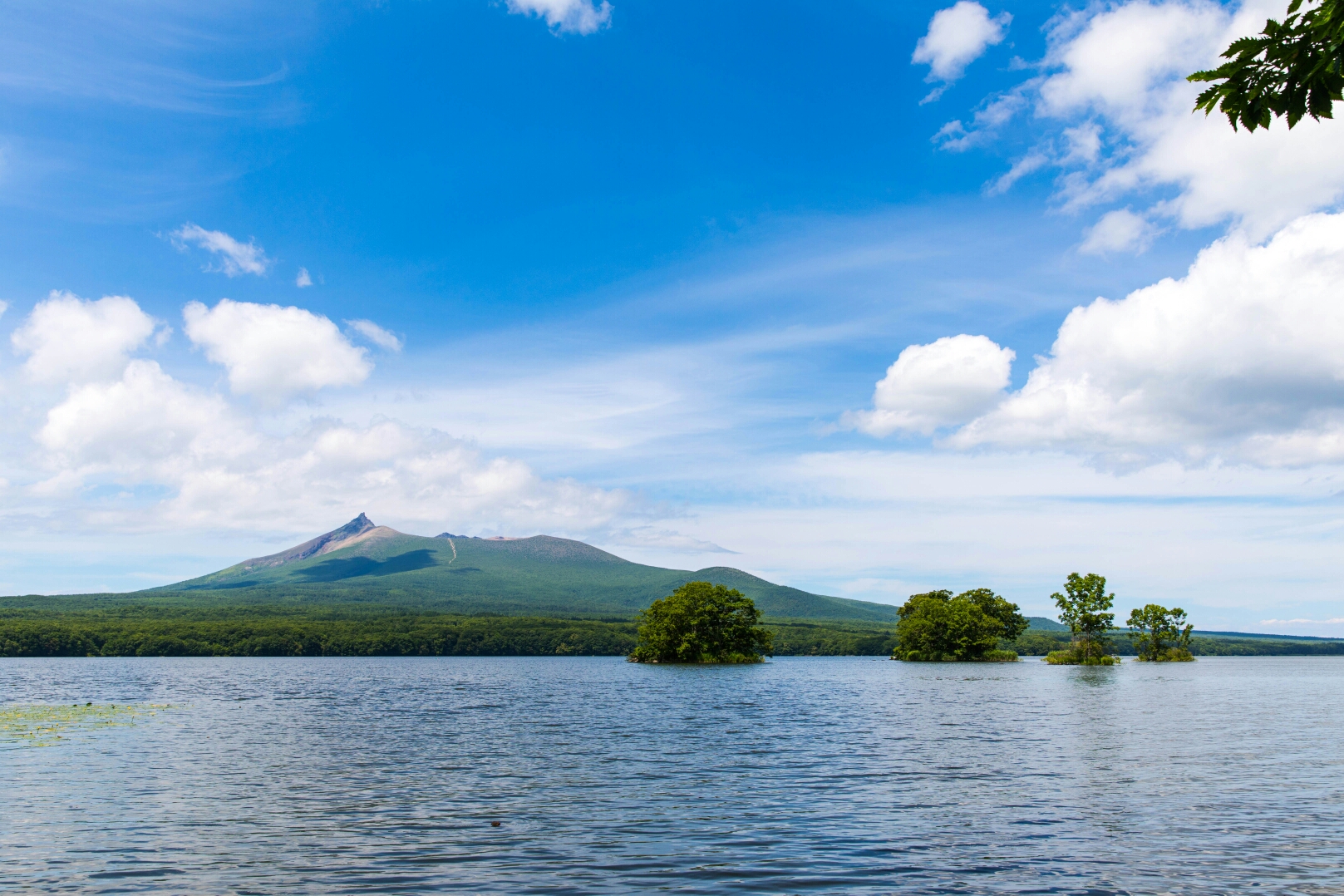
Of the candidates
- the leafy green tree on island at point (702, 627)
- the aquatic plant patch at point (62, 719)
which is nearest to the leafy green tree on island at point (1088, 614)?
the leafy green tree on island at point (702, 627)

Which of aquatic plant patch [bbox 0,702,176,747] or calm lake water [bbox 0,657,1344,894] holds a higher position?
calm lake water [bbox 0,657,1344,894]

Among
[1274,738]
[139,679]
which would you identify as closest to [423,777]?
[1274,738]

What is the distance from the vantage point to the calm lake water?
69.8 ft

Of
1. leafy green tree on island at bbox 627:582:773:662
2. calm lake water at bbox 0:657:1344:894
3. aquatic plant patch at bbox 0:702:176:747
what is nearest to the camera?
calm lake water at bbox 0:657:1344:894

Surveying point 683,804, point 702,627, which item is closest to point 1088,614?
point 702,627

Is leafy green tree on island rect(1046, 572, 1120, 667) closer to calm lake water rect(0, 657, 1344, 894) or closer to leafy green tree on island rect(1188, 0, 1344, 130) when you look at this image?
calm lake water rect(0, 657, 1344, 894)

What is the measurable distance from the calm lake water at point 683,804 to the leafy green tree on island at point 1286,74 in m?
17.5

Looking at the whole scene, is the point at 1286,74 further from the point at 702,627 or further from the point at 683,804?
the point at 702,627

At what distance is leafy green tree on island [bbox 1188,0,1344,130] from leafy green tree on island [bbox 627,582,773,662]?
6391 inches

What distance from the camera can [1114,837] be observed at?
82.9 ft

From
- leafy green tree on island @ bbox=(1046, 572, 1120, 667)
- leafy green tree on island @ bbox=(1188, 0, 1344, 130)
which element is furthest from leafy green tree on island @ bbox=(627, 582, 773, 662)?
leafy green tree on island @ bbox=(1188, 0, 1344, 130)

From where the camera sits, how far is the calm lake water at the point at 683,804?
2128cm

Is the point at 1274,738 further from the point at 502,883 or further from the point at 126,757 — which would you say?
the point at 126,757

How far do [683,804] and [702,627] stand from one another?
14382 centimetres
